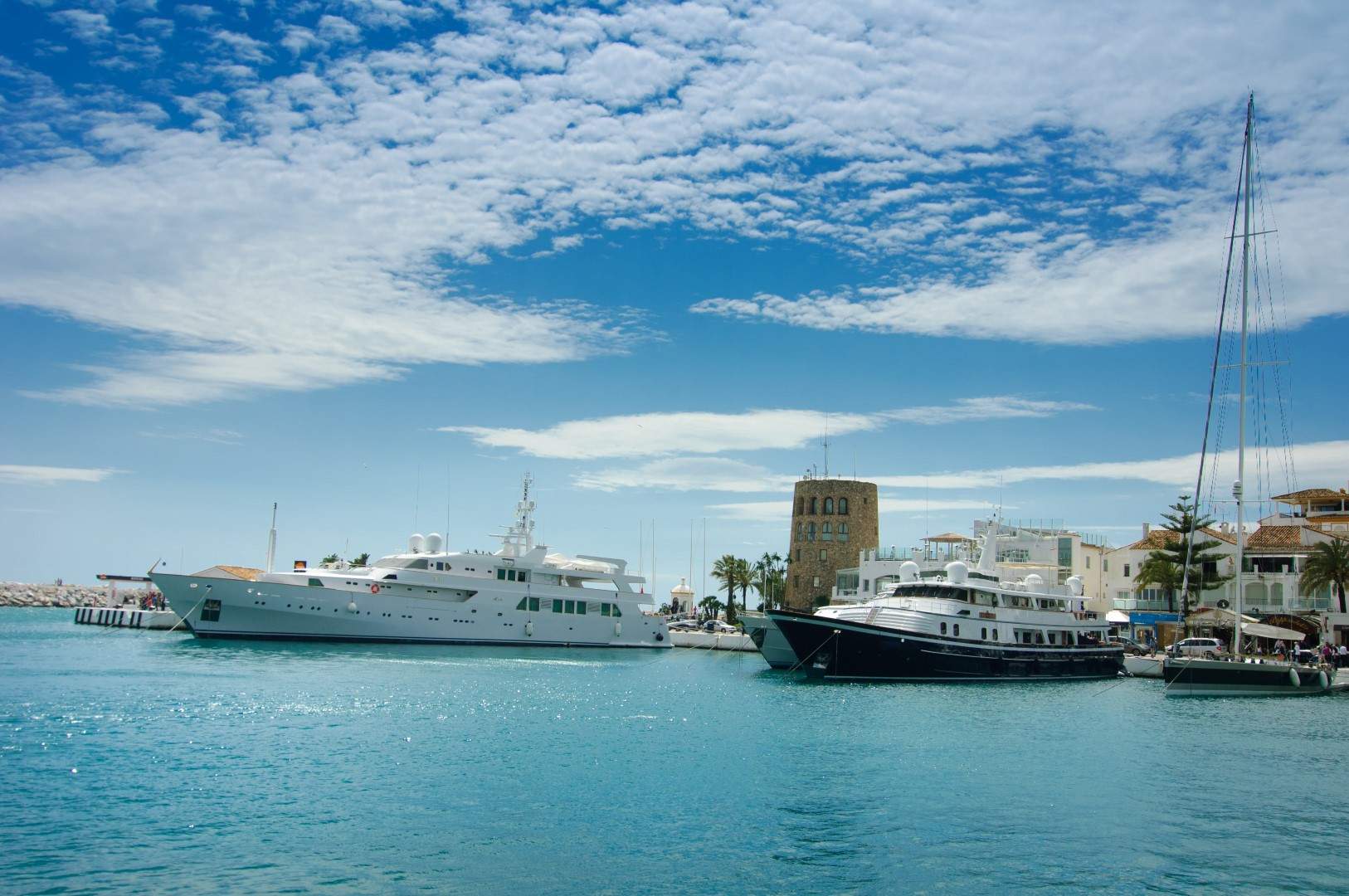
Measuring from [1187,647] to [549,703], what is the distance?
1331 inches

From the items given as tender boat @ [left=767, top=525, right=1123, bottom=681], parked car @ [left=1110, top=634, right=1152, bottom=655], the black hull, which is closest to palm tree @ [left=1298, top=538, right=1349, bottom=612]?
parked car @ [left=1110, top=634, right=1152, bottom=655]

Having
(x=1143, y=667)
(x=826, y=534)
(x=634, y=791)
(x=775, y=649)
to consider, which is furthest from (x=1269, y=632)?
(x=634, y=791)

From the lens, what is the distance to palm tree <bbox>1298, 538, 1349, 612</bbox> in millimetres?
56406

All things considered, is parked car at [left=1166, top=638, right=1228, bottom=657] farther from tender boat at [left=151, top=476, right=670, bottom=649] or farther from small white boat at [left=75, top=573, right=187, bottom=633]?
small white boat at [left=75, top=573, right=187, bottom=633]

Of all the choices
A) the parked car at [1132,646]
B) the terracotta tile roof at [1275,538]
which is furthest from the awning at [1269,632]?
the terracotta tile roof at [1275,538]

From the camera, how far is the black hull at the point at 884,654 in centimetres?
4309

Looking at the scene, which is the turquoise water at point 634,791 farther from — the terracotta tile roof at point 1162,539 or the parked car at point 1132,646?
the terracotta tile roof at point 1162,539

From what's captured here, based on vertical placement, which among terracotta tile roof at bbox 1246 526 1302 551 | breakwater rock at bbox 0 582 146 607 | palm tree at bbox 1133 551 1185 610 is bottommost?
breakwater rock at bbox 0 582 146 607

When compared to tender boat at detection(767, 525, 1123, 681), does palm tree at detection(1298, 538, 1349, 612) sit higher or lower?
higher

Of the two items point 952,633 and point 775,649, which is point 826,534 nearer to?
point 775,649

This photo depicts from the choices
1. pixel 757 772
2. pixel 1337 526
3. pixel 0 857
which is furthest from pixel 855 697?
pixel 1337 526

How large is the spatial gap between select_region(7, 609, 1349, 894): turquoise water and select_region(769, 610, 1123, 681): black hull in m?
5.79

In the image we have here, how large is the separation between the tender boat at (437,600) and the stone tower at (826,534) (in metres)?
15.0

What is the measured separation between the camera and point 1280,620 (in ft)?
195
